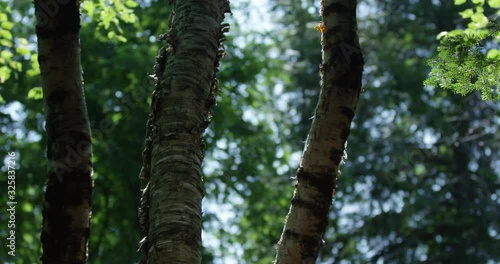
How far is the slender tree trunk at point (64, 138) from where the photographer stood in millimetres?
2881

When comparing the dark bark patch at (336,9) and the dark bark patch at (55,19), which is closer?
the dark bark patch at (55,19)

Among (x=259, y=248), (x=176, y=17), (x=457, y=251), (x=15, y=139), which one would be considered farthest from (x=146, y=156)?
(x=457, y=251)

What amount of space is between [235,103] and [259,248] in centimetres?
359

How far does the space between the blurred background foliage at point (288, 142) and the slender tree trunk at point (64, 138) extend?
409 inches

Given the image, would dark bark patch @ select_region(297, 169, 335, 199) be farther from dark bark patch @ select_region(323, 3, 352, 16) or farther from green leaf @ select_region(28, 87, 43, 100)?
green leaf @ select_region(28, 87, 43, 100)

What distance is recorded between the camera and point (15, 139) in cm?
1544

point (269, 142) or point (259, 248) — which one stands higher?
point (269, 142)

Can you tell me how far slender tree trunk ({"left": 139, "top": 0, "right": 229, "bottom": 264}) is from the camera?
10.1 ft

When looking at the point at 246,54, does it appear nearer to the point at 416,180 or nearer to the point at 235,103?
the point at 235,103

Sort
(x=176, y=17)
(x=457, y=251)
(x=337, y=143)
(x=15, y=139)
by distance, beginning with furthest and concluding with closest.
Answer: (x=457, y=251) → (x=15, y=139) → (x=176, y=17) → (x=337, y=143)

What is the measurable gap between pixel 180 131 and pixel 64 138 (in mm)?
557

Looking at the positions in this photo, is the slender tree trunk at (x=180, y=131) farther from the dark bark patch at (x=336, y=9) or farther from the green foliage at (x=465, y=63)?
the green foliage at (x=465, y=63)

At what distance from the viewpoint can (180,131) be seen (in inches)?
130

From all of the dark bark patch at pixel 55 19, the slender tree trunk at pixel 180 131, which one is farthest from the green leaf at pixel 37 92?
the dark bark patch at pixel 55 19
